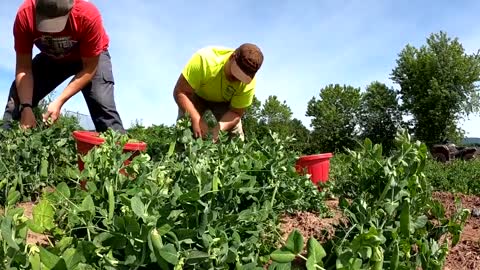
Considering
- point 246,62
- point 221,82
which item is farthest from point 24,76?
point 246,62

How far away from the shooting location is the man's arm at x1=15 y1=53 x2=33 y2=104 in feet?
10.7

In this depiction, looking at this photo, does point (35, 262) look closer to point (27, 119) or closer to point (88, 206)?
point (88, 206)

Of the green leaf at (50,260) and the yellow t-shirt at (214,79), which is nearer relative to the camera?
the green leaf at (50,260)

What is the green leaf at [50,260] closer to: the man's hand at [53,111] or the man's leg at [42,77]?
the man's hand at [53,111]

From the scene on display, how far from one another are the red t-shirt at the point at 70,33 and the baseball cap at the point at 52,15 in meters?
0.09

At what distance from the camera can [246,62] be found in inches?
119

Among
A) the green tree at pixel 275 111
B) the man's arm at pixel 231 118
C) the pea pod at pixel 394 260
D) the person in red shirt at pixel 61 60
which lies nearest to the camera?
the pea pod at pixel 394 260

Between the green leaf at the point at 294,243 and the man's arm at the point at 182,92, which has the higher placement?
the man's arm at the point at 182,92

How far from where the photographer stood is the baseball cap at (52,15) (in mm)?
3074

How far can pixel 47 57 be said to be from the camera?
11.8 feet

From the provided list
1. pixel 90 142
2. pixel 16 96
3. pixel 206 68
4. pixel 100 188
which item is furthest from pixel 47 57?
pixel 100 188

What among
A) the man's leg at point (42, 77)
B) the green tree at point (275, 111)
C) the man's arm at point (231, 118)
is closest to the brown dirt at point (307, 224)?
the man's arm at point (231, 118)

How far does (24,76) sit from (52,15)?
45 centimetres

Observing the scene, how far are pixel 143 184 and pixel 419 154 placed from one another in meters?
0.70
